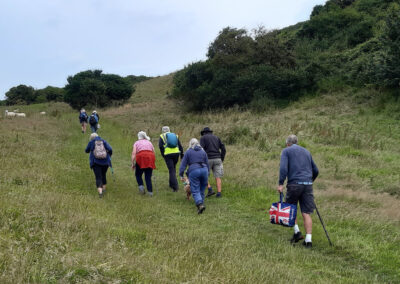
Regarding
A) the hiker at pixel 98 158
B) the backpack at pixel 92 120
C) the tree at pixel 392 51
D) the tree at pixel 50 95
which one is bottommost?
the hiker at pixel 98 158

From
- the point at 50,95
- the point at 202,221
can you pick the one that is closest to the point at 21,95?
the point at 50,95

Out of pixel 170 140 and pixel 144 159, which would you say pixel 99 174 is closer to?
pixel 144 159

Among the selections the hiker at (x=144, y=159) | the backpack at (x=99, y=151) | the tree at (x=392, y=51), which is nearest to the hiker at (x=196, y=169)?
the hiker at (x=144, y=159)

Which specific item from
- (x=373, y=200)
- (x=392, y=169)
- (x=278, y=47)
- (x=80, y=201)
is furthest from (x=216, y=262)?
(x=278, y=47)

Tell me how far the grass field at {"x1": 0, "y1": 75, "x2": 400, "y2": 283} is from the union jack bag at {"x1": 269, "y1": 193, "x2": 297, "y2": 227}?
0.39 m

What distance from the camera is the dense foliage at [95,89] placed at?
39406 millimetres

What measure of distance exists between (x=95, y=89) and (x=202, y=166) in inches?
1379

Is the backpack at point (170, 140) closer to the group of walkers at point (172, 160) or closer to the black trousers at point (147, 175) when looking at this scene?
the group of walkers at point (172, 160)

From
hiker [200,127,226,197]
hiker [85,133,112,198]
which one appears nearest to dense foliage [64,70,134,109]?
hiker [85,133,112,198]

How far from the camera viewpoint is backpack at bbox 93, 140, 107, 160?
8.75m

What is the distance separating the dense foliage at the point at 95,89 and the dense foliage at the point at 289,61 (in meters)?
10.9

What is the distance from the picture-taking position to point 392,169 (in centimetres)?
1049

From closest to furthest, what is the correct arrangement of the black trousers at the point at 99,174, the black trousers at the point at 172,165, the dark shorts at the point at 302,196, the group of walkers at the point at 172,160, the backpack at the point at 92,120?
the dark shorts at the point at 302,196, the group of walkers at the point at 172,160, the black trousers at the point at 99,174, the black trousers at the point at 172,165, the backpack at the point at 92,120

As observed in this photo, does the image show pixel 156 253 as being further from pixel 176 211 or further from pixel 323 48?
pixel 323 48
